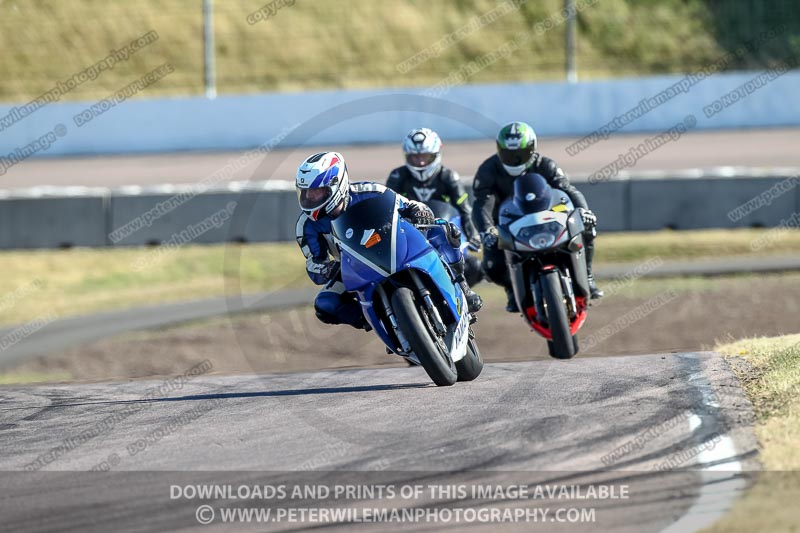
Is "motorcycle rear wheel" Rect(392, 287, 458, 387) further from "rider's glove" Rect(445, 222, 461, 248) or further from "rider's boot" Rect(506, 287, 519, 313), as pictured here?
"rider's boot" Rect(506, 287, 519, 313)

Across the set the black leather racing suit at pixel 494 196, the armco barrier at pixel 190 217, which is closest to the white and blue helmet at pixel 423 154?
the black leather racing suit at pixel 494 196

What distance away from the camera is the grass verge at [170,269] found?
1900 centimetres

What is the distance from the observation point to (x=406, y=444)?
22.3 ft

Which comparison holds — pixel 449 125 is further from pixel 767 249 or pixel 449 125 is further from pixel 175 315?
pixel 175 315

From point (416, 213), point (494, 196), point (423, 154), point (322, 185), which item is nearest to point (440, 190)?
point (423, 154)

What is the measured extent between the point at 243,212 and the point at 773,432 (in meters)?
13.5

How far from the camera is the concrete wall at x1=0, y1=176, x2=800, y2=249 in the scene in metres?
18.9

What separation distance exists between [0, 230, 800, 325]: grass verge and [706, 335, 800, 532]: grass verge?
11356 mm

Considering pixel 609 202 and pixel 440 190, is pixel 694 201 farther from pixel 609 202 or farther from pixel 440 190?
pixel 440 190

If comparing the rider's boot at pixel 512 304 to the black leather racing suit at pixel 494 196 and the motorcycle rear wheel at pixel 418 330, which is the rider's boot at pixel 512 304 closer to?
the black leather racing suit at pixel 494 196

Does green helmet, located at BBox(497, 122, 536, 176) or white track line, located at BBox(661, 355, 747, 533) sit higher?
green helmet, located at BBox(497, 122, 536, 176)

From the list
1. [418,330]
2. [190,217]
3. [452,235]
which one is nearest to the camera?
[418,330]

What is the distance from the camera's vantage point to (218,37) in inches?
1323

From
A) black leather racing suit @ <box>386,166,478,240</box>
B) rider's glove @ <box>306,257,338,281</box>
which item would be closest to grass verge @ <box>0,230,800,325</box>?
black leather racing suit @ <box>386,166,478,240</box>
